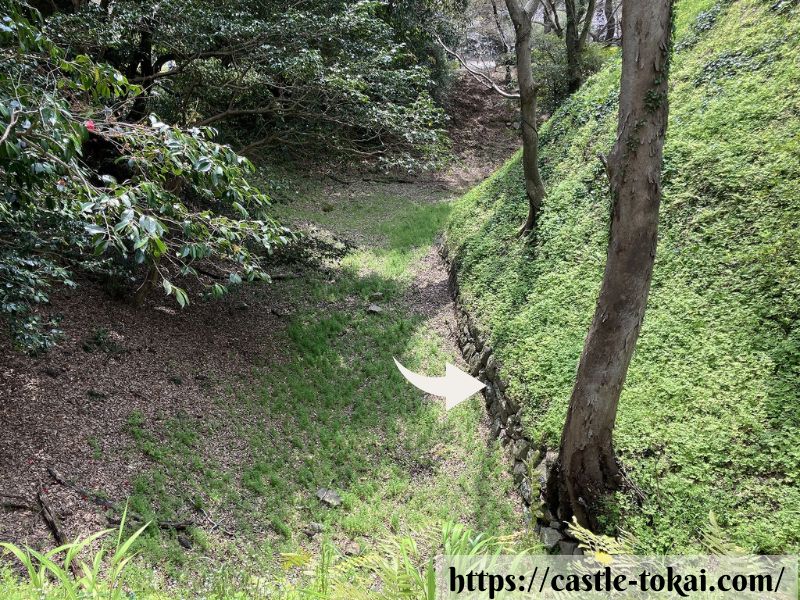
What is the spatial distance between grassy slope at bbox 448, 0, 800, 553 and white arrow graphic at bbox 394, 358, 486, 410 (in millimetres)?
859

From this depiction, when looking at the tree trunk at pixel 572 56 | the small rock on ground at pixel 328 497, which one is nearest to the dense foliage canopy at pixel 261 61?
the small rock on ground at pixel 328 497

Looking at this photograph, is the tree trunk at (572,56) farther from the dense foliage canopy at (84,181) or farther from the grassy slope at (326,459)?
the dense foliage canopy at (84,181)

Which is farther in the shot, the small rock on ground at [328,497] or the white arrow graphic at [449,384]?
the white arrow graphic at [449,384]

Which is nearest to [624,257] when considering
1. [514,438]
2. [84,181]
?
[514,438]

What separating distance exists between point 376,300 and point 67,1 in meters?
7.30

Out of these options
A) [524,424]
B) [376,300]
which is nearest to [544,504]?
[524,424]

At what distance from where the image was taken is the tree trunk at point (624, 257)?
3.59 m

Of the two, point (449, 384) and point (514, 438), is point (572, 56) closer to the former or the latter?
point (449, 384)

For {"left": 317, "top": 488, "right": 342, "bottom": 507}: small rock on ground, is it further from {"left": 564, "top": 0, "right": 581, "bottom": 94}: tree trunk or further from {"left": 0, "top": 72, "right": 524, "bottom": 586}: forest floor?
{"left": 564, "top": 0, "right": 581, "bottom": 94}: tree trunk

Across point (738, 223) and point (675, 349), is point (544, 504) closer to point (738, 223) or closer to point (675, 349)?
point (675, 349)

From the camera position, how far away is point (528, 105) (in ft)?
27.7

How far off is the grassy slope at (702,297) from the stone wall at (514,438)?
23cm

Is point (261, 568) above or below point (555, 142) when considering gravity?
below

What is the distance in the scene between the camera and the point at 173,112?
820cm
